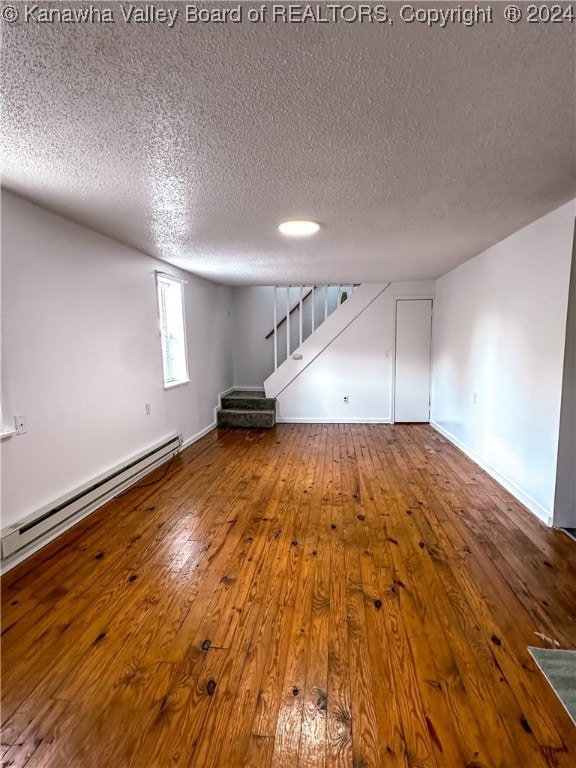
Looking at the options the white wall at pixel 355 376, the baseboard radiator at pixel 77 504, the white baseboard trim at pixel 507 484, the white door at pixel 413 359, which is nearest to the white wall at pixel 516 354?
the white baseboard trim at pixel 507 484

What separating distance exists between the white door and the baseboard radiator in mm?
3841

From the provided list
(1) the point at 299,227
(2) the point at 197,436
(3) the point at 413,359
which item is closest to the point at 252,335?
(2) the point at 197,436

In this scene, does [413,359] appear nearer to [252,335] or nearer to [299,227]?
[252,335]

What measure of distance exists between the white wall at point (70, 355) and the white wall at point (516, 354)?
3.51 m

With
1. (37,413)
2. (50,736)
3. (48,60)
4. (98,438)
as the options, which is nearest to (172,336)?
(98,438)

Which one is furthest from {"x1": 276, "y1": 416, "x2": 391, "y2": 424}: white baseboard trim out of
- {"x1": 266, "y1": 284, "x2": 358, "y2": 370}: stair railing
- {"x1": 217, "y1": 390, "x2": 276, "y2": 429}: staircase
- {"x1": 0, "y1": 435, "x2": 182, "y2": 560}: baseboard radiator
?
{"x1": 0, "y1": 435, "x2": 182, "y2": 560}: baseboard radiator

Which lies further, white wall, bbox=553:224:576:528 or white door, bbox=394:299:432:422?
white door, bbox=394:299:432:422

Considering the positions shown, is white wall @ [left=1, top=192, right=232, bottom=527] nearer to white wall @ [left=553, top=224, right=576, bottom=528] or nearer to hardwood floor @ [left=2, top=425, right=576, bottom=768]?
hardwood floor @ [left=2, top=425, right=576, bottom=768]

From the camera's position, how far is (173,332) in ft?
14.9

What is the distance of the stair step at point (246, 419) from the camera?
573 cm

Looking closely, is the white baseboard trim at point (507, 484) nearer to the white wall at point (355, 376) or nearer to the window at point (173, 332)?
the white wall at point (355, 376)

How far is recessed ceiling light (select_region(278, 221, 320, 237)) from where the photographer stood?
8.71ft

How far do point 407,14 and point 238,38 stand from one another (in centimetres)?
48

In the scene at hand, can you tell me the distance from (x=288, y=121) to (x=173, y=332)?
349 centimetres
